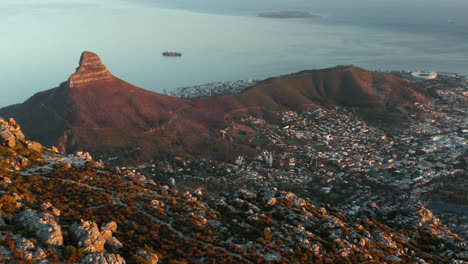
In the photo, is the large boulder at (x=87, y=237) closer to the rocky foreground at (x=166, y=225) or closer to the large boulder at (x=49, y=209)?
the rocky foreground at (x=166, y=225)

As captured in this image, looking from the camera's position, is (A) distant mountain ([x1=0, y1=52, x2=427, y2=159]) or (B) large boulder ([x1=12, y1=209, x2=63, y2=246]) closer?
(B) large boulder ([x1=12, y1=209, x2=63, y2=246])

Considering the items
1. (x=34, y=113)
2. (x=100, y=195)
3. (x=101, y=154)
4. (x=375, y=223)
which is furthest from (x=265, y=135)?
(x=100, y=195)

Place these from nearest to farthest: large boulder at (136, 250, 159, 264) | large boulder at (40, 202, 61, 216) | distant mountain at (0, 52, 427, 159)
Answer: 1. large boulder at (136, 250, 159, 264)
2. large boulder at (40, 202, 61, 216)
3. distant mountain at (0, 52, 427, 159)

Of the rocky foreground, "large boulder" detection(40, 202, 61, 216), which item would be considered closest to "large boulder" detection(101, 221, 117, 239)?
the rocky foreground

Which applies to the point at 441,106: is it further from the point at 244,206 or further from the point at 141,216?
the point at 141,216

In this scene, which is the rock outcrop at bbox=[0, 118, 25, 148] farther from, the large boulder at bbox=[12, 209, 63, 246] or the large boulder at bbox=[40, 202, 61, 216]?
the large boulder at bbox=[12, 209, 63, 246]

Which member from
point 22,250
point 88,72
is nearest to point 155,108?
point 88,72
